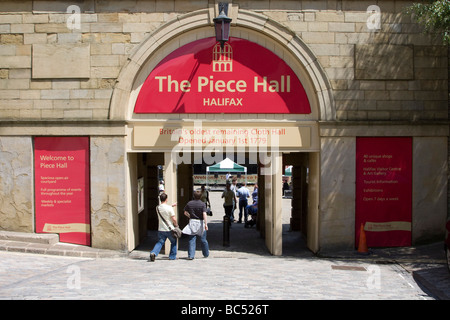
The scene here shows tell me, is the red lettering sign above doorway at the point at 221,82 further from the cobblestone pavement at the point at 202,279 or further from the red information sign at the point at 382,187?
the cobblestone pavement at the point at 202,279

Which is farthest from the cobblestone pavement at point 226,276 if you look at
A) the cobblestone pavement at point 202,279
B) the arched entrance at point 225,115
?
the arched entrance at point 225,115

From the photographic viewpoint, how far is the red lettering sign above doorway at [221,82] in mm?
12078

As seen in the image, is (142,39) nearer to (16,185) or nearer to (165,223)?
(165,223)

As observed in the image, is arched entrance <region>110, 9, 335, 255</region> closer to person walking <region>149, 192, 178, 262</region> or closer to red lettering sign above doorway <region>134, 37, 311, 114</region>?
red lettering sign above doorway <region>134, 37, 311, 114</region>

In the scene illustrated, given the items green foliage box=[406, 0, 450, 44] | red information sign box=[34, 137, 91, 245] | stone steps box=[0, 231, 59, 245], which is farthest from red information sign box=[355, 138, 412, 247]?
stone steps box=[0, 231, 59, 245]

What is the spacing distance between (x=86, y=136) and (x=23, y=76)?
1.96 m

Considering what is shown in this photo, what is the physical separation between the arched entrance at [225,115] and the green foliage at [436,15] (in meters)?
2.36

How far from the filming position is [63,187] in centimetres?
1201

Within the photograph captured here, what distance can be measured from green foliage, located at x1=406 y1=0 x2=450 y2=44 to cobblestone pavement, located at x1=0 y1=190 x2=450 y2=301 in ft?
15.7

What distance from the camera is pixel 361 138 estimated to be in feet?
39.8
